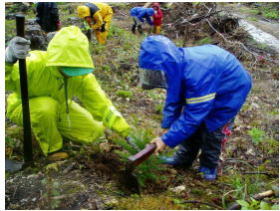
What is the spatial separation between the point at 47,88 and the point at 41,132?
0.46 m

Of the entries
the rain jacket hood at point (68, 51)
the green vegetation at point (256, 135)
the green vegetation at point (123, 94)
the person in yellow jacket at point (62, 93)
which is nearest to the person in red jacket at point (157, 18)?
the green vegetation at point (123, 94)

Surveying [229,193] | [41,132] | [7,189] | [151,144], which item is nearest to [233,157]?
[229,193]

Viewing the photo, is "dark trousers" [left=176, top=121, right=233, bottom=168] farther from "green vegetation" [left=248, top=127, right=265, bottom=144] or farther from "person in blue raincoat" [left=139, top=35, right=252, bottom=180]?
"green vegetation" [left=248, top=127, right=265, bottom=144]

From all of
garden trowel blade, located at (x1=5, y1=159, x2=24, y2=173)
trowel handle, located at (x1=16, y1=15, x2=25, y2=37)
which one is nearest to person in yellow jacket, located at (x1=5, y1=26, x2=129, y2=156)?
trowel handle, located at (x1=16, y1=15, x2=25, y2=37)

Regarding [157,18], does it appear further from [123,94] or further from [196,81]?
[196,81]

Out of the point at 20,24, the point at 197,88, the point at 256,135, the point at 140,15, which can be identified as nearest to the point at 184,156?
the point at 197,88

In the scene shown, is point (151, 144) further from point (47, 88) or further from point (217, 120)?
point (47, 88)

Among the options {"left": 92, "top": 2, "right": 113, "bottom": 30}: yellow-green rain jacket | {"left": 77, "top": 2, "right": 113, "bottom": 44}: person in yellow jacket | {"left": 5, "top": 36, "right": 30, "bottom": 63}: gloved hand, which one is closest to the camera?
{"left": 5, "top": 36, "right": 30, "bottom": 63}: gloved hand

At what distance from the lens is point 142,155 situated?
2877mm

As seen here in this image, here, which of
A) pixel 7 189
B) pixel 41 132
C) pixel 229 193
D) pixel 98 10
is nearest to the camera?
pixel 7 189

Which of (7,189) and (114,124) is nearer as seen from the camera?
(7,189)

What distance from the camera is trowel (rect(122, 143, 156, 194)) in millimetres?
2884

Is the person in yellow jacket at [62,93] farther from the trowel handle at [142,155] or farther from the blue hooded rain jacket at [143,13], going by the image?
the blue hooded rain jacket at [143,13]

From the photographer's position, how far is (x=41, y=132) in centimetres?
341
